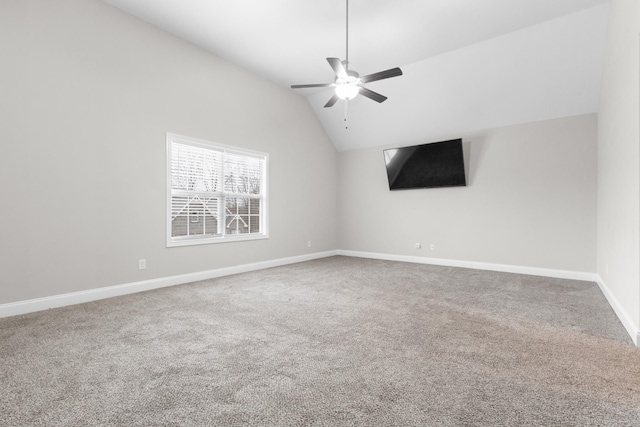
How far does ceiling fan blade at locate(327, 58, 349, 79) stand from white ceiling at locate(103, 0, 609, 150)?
95cm

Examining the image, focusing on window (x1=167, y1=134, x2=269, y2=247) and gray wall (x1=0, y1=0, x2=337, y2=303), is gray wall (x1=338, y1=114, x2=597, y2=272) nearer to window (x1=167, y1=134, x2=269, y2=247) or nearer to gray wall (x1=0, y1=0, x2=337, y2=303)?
window (x1=167, y1=134, x2=269, y2=247)

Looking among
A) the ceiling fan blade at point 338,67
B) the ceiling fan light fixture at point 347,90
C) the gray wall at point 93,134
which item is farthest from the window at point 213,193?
the ceiling fan blade at point 338,67

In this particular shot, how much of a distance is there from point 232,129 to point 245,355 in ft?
12.9

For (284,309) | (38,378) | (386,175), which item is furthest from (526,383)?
(386,175)

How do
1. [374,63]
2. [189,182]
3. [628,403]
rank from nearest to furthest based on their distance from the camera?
[628,403]
[189,182]
[374,63]

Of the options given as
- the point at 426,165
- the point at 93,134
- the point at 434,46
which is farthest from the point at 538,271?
the point at 93,134

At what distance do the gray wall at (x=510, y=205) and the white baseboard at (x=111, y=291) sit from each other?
119 inches

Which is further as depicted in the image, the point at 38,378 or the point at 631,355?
the point at 631,355

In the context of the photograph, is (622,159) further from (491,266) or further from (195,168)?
(195,168)

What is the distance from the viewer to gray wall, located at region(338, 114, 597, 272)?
4.80 metres

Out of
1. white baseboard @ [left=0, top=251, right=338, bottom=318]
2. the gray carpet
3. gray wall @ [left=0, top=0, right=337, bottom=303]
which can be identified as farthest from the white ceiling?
white baseboard @ [left=0, top=251, right=338, bottom=318]

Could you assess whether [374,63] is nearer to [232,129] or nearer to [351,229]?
[232,129]

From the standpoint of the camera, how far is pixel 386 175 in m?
6.87

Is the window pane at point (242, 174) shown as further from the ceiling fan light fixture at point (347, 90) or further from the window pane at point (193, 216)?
the ceiling fan light fixture at point (347, 90)
